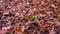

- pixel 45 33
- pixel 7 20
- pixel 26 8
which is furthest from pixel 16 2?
pixel 45 33

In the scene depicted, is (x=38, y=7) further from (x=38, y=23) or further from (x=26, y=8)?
(x=38, y=23)

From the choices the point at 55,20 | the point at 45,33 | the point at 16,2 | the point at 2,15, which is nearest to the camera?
the point at 45,33

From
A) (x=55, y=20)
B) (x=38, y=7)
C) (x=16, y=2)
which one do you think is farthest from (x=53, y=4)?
(x=16, y=2)

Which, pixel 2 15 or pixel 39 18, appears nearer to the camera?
pixel 39 18

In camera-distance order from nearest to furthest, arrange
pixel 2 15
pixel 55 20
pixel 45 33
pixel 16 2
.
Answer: pixel 45 33 < pixel 55 20 < pixel 2 15 < pixel 16 2

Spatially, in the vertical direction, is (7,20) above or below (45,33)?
above

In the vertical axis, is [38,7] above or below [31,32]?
above

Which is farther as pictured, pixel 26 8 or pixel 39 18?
pixel 26 8

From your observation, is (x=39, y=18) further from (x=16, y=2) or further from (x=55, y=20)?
(x=16, y=2)

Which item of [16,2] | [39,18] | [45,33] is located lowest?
[45,33]
